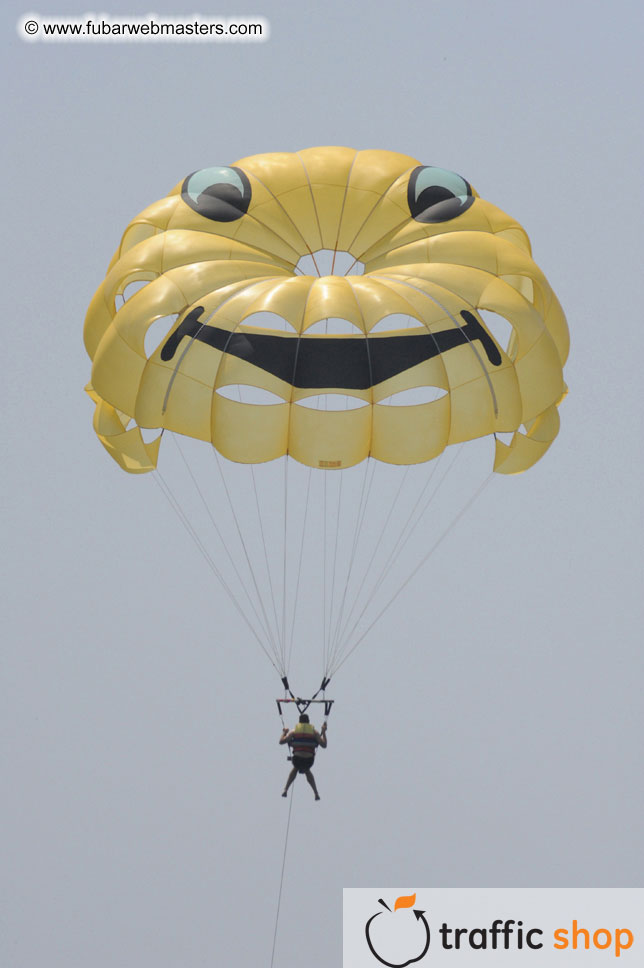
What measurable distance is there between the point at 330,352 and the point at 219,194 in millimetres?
3120

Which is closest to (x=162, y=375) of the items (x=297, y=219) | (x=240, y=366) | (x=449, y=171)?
(x=240, y=366)

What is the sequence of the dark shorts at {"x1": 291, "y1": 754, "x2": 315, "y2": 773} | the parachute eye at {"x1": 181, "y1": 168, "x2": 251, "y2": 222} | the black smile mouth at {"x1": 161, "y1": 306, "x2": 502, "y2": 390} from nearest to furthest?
the black smile mouth at {"x1": 161, "y1": 306, "x2": 502, "y2": 390}, the dark shorts at {"x1": 291, "y1": 754, "x2": 315, "y2": 773}, the parachute eye at {"x1": 181, "y1": 168, "x2": 251, "y2": 222}

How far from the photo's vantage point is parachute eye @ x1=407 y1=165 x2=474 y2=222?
25844 millimetres

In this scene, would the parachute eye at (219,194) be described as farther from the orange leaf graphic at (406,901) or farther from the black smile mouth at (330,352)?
the orange leaf graphic at (406,901)

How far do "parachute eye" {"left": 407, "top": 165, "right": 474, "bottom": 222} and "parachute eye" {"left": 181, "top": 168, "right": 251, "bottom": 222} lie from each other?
7.53ft

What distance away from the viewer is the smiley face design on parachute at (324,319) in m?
24.5

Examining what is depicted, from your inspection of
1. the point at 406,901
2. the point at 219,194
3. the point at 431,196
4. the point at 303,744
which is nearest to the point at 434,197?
the point at 431,196

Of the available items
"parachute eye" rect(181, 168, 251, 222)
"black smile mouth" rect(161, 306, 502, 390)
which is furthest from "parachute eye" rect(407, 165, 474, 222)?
"parachute eye" rect(181, 168, 251, 222)

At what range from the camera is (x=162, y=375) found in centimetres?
2483

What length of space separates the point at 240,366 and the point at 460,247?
137 inches

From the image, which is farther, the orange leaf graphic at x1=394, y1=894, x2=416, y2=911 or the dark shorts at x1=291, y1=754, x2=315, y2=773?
the orange leaf graphic at x1=394, y1=894, x2=416, y2=911

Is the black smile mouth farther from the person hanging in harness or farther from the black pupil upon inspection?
the person hanging in harness

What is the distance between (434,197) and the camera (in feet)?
85.0

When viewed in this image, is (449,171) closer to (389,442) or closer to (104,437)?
(389,442)
